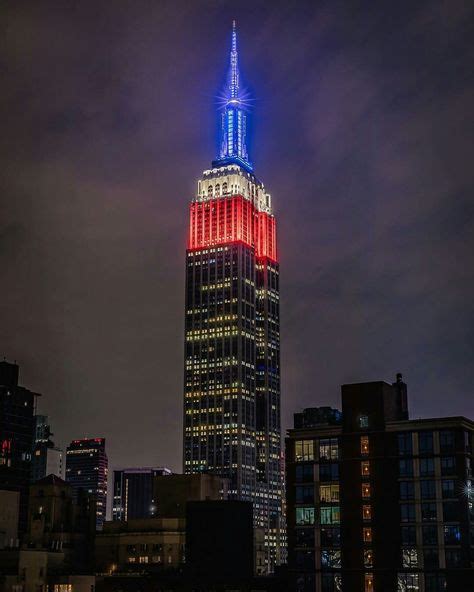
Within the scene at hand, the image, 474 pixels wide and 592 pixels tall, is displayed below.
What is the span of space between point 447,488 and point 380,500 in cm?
1086

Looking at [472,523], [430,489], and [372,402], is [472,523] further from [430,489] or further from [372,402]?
[372,402]

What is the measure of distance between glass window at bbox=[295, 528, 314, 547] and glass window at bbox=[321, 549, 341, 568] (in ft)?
8.72

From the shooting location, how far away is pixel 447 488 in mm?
141625

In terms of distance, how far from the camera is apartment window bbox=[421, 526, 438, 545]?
461 feet

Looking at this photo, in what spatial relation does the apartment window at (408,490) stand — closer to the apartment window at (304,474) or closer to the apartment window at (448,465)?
the apartment window at (448,465)

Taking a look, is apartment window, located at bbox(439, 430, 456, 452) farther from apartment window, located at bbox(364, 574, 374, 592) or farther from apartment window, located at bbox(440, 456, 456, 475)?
apartment window, located at bbox(364, 574, 374, 592)

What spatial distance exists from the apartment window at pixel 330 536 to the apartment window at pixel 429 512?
14050 mm

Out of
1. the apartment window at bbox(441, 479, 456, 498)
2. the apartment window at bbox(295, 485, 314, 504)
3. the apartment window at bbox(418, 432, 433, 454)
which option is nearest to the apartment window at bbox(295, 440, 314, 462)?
the apartment window at bbox(295, 485, 314, 504)

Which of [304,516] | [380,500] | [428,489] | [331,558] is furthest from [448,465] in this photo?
[304,516]

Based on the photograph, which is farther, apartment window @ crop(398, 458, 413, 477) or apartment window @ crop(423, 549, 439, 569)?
apartment window @ crop(398, 458, 413, 477)

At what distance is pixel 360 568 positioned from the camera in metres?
145

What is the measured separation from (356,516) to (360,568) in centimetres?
791

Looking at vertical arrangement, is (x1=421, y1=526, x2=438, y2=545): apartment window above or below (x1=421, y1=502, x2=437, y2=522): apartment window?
below

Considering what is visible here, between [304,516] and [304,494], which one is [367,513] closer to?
[304,516]
